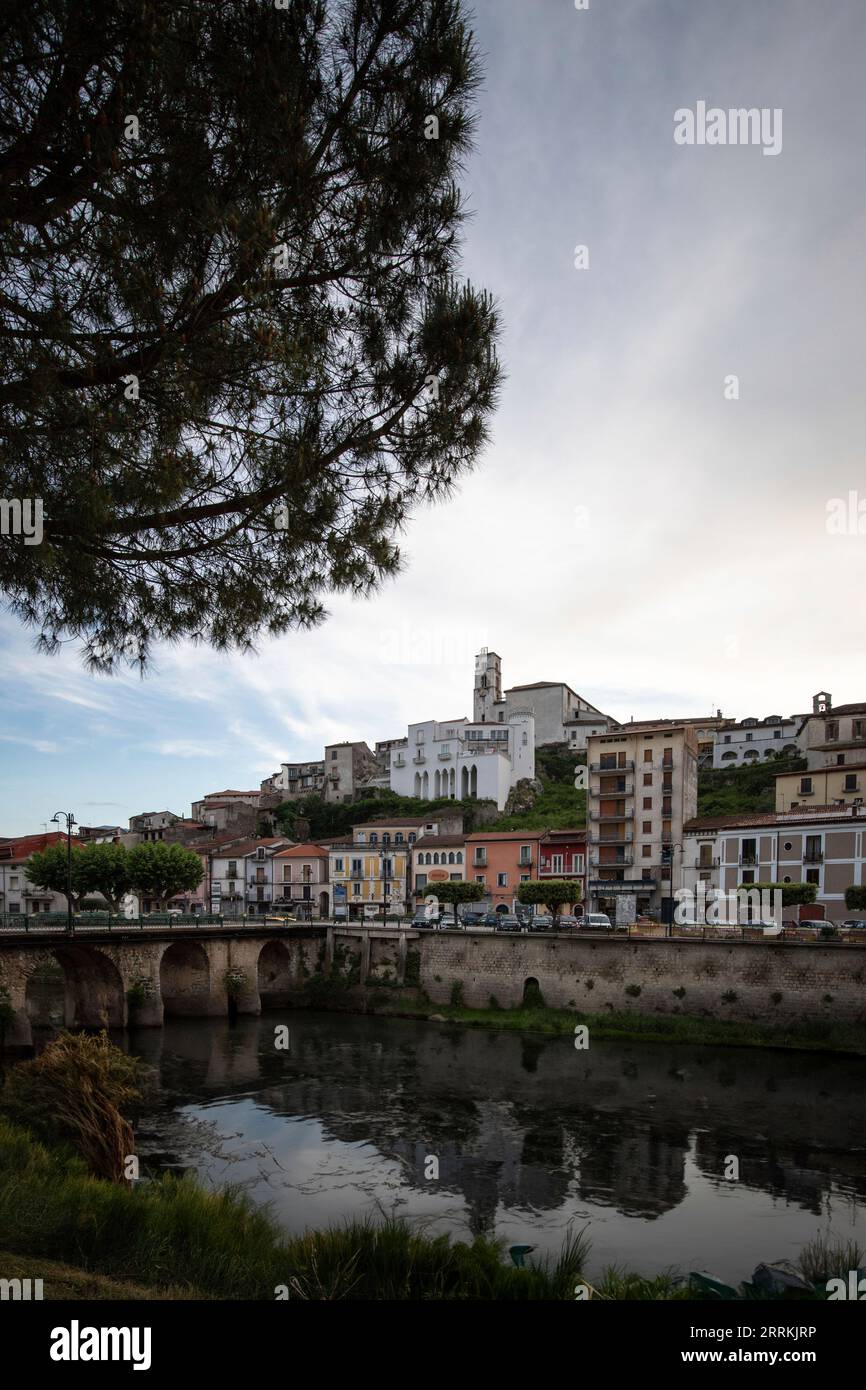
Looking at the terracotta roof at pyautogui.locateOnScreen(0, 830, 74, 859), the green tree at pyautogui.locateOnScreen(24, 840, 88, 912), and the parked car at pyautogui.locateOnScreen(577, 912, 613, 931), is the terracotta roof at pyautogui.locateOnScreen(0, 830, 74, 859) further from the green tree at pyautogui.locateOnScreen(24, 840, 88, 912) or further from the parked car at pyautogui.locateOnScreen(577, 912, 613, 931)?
the parked car at pyautogui.locateOnScreen(577, 912, 613, 931)

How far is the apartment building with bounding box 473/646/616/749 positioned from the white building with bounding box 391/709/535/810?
8.08 meters

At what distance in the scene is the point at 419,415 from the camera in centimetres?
1103

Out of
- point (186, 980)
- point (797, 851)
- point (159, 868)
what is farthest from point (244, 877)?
point (797, 851)

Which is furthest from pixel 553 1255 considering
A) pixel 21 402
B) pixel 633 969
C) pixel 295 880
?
pixel 295 880

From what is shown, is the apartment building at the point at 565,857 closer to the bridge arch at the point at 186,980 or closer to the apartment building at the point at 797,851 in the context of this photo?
the apartment building at the point at 797,851

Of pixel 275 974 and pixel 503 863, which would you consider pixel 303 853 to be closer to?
pixel 503 863

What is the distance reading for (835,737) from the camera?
80188 millimetres

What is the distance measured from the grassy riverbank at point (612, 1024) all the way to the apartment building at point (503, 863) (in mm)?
20006

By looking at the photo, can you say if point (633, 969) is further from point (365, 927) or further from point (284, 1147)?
point (284, 1147)

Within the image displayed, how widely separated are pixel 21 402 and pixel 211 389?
1887mm

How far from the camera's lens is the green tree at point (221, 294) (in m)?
7.94

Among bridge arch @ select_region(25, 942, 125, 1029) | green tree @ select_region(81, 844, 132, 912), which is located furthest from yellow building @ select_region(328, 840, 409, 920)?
bridge arch @ select_region(25, 942, 125, 1029)

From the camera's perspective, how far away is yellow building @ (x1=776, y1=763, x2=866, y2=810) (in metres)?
57.4
